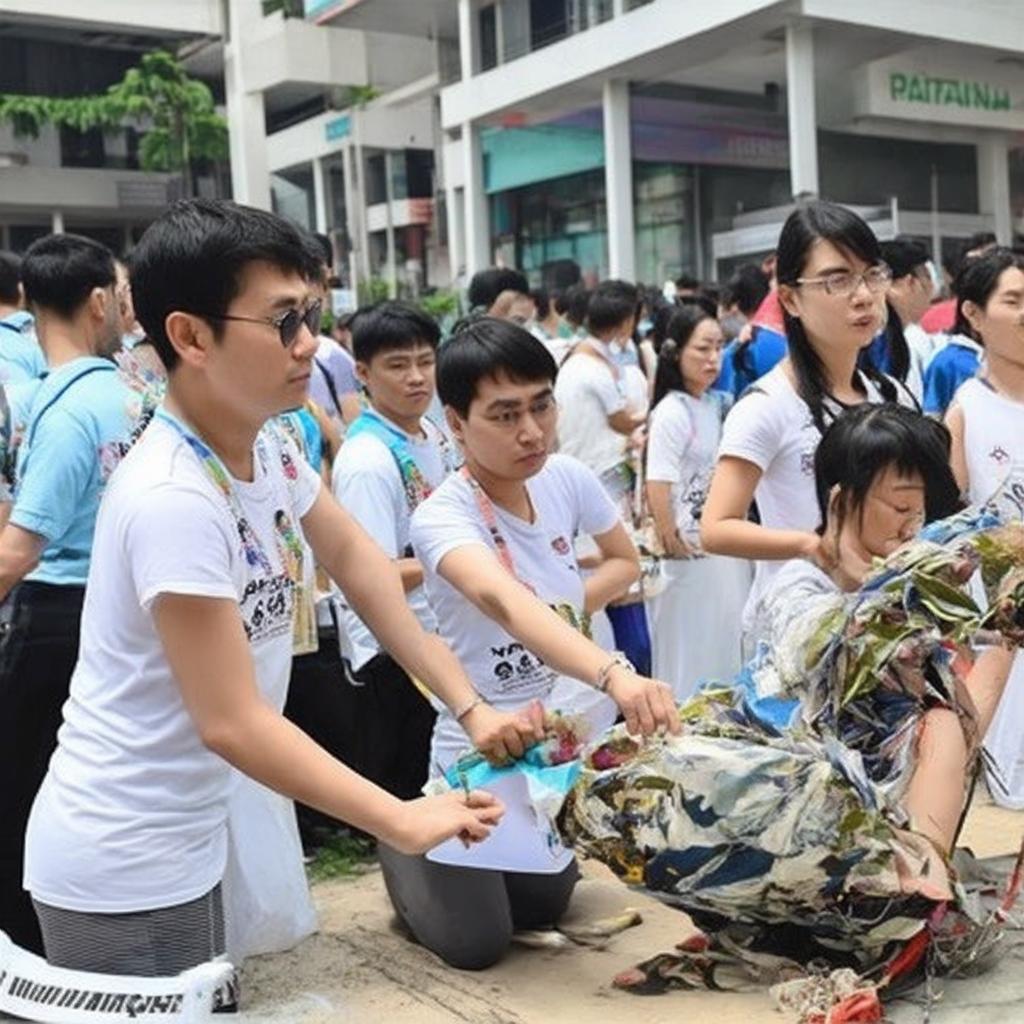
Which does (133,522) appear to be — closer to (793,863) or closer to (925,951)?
(793,863)

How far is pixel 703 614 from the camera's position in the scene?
5203mm

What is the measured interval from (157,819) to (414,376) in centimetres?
222

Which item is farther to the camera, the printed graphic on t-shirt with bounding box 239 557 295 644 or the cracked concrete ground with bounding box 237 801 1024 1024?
the cracked concrete ground with bounding box 237 801 1024 1024

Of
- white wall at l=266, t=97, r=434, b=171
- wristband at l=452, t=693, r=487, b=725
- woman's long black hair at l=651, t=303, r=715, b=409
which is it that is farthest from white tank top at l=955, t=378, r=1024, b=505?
white wall at l=266, t=97, r=434, b=171

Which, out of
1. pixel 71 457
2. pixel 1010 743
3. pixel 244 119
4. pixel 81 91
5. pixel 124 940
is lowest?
pixel 1010 743

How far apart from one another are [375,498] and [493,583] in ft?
3.48

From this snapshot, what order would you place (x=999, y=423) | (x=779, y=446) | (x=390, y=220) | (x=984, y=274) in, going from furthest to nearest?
(x=390, y=220), (x=984, y=274), (x=999, y=423), (x=779, y=446)

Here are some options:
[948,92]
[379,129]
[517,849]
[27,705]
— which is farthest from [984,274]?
[379,129]

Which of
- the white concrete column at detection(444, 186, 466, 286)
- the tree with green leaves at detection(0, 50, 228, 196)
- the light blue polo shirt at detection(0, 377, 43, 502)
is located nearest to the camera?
the light blue polo shirt at detection(0, 377, 43, 502)

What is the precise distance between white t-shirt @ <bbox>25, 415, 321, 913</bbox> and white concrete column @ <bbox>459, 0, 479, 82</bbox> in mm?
21866

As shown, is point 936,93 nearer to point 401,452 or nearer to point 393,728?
point 401,452

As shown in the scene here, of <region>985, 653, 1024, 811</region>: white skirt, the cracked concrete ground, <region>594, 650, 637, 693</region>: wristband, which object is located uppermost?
<region>594, 650, 637, 693</region>: wristband

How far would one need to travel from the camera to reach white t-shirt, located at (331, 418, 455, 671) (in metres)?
4.01

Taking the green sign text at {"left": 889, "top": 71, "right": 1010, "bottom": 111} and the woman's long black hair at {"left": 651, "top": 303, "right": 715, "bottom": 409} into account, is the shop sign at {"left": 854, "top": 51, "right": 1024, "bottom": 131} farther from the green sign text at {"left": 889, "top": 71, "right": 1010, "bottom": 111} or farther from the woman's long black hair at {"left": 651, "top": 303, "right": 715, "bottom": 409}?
the woman's long black hair at {"left": 651, "top": 303, "right": 715, "bottom": 409}
